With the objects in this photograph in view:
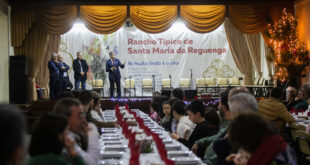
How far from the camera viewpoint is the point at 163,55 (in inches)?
598

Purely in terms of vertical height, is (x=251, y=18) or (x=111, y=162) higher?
(x=251, y=18)

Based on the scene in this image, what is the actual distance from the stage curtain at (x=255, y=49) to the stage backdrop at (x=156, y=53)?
163cm

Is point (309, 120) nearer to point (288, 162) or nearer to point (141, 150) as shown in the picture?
point (141, 150)

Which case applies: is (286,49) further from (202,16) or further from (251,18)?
(202,16)

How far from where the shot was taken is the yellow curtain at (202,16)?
40.1 ft

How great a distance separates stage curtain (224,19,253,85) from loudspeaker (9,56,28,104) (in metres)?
6.71

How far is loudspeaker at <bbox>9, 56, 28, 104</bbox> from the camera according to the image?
11.8 metres

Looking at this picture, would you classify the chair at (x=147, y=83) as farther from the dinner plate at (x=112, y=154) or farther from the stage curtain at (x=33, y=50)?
the dinner plate at (x=112, y=154)

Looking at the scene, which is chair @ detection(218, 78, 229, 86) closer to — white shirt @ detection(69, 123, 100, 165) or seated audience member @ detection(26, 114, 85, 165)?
white shirt @ detection(69, 123, 100, 165)

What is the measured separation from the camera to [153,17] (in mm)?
12133

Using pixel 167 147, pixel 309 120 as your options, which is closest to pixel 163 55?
pixel 309 120

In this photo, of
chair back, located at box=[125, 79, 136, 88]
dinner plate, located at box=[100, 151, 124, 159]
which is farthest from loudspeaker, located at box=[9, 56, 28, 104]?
dinner plate, located at box=[100, 151, 124, 159]

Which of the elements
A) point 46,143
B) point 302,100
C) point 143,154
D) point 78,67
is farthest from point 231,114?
point 78,67

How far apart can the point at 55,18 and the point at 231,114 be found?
31.7 ft
